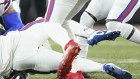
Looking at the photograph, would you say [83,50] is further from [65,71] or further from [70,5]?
[65,71]

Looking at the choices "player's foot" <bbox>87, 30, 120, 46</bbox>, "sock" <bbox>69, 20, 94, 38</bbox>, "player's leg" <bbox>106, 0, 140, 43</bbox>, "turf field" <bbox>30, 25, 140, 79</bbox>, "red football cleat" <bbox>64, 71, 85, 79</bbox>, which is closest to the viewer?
"red football cleat" <bbox>64, 71, 85, 79</bbox>

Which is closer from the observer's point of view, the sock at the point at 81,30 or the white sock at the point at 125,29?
the sock at the point at 81,30

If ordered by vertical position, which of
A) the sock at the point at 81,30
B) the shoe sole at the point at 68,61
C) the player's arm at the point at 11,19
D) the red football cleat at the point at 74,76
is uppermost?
the player's arm at the point at 11,19

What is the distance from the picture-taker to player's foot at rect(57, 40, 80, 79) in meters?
2.92

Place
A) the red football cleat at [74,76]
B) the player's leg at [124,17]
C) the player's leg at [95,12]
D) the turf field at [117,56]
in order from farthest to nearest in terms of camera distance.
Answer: the player's leg at [95,12]
the turf field at [117,56]
the player's leg at [124,17]
the red football cleat at [74,76]

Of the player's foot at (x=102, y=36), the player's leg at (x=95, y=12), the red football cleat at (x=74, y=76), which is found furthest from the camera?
the player's leg at (x=95, y=12)

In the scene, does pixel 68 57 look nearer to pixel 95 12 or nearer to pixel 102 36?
pixel 102 36

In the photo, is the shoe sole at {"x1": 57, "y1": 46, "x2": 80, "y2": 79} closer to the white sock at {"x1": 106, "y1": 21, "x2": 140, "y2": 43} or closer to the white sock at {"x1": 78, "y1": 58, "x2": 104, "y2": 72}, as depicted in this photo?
the white sock at {"x1": 78, "y1": 58, "x2": 104, "y2": 72}

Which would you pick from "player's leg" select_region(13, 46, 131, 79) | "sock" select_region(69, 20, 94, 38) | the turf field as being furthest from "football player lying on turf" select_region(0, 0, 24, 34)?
"player's leg" select_region(13, 46, 131, 79)

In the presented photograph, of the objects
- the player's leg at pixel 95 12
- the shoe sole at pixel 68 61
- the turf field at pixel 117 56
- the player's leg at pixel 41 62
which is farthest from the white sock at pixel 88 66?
the player's leg at pixel 95 12

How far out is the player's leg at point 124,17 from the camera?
4.14 meters

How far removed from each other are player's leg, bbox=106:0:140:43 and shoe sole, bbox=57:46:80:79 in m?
1.26

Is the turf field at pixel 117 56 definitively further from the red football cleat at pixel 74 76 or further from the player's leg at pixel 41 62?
the red football cleat at pixel 74 76

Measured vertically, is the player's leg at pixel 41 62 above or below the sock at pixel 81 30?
below
